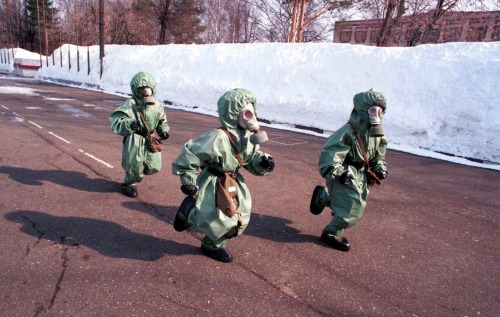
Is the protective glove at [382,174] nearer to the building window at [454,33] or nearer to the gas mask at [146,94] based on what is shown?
the gas mask at [146,94]

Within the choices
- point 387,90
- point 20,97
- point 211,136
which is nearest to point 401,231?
point 211,136

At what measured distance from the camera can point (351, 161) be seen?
360 centimetres

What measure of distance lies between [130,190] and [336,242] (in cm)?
291

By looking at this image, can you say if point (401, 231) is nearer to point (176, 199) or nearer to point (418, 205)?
point (418, 205)

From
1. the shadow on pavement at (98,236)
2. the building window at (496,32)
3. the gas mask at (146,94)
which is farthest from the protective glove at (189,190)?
the building window at (496,32)

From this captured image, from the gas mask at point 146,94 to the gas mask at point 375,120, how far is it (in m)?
2.83

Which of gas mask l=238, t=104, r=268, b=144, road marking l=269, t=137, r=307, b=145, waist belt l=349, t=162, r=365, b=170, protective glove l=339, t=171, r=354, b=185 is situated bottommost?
road marking l=269, t=137, r=307, b=145

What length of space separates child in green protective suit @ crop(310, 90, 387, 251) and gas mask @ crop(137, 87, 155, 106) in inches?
96.6

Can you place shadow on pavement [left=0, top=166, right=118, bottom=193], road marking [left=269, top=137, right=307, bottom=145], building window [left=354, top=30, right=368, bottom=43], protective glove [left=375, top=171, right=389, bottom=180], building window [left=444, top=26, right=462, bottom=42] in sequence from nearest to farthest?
protective glove [left=375, top=171, right=389, bottom=180] → shadow on pavement [left=0, top=166, right=118, bottom=193] → road marking [left=269, top=137, right=307, bottom=145] → building window [left=444, top=26, right=462, bottom=42] → building window [left=354, top=30, right=368, bottom=43]

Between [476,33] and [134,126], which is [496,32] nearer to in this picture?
[476,33]

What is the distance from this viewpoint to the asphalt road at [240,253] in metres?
2.72

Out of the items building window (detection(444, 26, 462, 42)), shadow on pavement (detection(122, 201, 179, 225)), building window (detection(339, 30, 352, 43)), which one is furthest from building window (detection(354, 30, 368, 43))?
shadow on pavement (detection(122, 201, 179, 225))

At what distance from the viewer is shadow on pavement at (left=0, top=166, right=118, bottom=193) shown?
511 centimetres

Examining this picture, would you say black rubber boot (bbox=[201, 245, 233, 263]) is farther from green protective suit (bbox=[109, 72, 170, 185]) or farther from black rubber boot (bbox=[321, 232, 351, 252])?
green protective suit (bbox=[109, 72, 170, 185])
